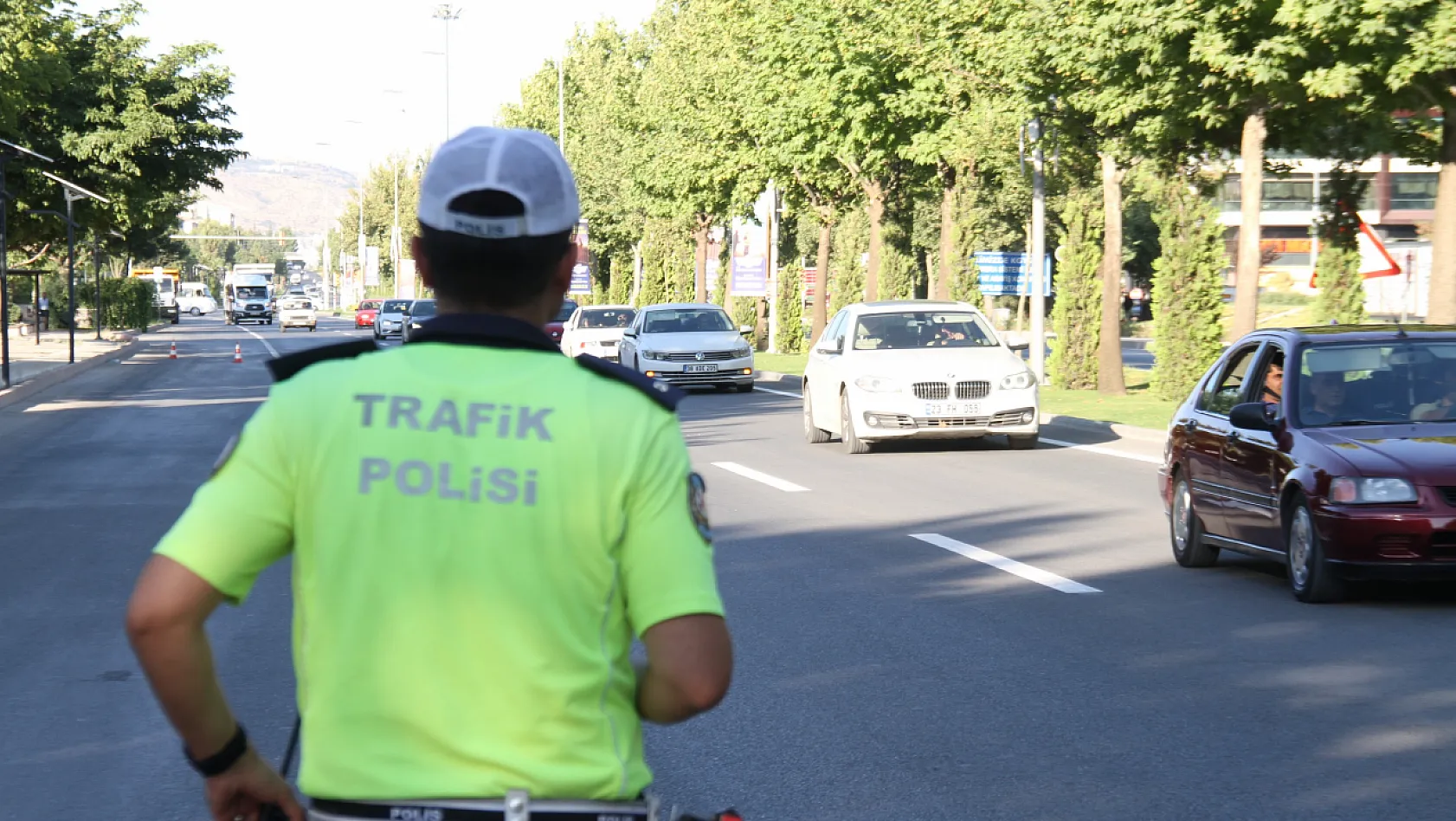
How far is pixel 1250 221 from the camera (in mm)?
24656

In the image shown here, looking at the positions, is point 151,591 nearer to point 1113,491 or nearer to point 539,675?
point 539,675

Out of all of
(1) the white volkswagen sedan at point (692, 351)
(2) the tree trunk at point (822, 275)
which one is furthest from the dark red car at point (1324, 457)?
(2) the tree trunk at point (822, 275)

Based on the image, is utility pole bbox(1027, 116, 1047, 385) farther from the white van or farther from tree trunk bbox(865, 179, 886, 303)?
the white van

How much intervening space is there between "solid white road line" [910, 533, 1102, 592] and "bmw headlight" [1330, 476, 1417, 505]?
1430 millimetres

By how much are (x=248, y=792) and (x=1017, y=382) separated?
58.5 ft

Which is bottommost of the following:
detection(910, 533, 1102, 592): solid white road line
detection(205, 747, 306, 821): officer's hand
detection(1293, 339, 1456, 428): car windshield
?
detection(910, 533, 1102, 592): solid white road line

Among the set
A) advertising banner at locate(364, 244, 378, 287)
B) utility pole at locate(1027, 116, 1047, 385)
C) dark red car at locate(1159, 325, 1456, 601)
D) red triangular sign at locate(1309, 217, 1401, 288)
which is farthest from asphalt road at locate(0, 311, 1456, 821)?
advertising banner at locate(364, 244, 378, 287)

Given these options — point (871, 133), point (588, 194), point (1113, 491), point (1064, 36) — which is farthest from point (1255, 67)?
point (588, 194)

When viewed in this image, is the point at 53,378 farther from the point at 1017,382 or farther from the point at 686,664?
the point at 686,664

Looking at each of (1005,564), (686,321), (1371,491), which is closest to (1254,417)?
(1371,491)

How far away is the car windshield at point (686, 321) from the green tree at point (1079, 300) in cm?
601

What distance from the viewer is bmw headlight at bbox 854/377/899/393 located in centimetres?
1972

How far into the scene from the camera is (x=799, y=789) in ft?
19.9

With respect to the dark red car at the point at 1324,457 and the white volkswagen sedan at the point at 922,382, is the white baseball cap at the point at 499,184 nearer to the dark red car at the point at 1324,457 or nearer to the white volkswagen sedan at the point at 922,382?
the dark red car at the point at 1324,457
